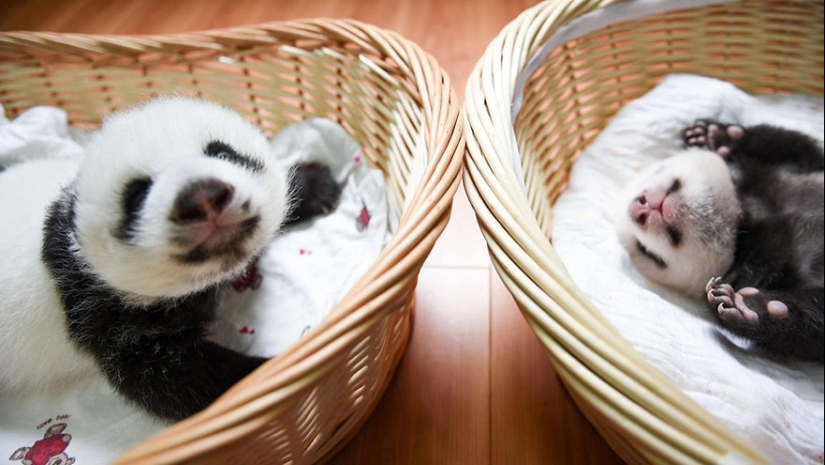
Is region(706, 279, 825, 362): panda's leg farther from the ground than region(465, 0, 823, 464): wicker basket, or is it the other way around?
region(465, 0, 823, 464): wicker basket

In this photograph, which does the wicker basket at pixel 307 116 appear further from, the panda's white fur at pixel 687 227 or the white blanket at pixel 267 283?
the panda's white fur at pixel 687 227

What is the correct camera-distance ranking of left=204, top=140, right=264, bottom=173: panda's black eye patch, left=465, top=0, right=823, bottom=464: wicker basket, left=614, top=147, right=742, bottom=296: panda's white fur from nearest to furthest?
left=465, top=0, right=823, bottom=464: wicker basket < left=204, top=140, right=264, bottom=173: panda's black eye patch < left=614, top=147, right=742, bottom=296: panda's white fur

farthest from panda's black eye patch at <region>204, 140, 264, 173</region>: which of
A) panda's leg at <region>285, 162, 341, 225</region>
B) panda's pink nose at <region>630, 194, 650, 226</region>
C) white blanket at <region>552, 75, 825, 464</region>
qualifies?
panda's pink nose at <region>630, 194, 650, 226</region>

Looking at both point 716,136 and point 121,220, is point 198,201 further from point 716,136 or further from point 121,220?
point 716,136

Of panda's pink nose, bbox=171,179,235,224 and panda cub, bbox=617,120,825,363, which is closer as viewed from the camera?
panda's pink nose, bbox=171,179,235,224

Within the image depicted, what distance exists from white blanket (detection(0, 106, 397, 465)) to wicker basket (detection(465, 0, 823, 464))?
0.31 m

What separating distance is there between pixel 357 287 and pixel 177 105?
309 millimetres

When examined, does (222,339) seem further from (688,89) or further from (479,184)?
(688,89)

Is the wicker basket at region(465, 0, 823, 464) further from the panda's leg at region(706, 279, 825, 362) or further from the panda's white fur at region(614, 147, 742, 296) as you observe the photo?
the panda's leg at region(706, 279, 825, 362)

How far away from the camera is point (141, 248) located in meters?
0.57

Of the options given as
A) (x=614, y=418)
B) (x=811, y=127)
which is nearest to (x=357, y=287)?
(x=614, y=418)

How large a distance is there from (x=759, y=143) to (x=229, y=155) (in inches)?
37.5

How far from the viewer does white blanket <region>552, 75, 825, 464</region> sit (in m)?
0.75

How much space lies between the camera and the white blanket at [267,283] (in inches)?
30.4
